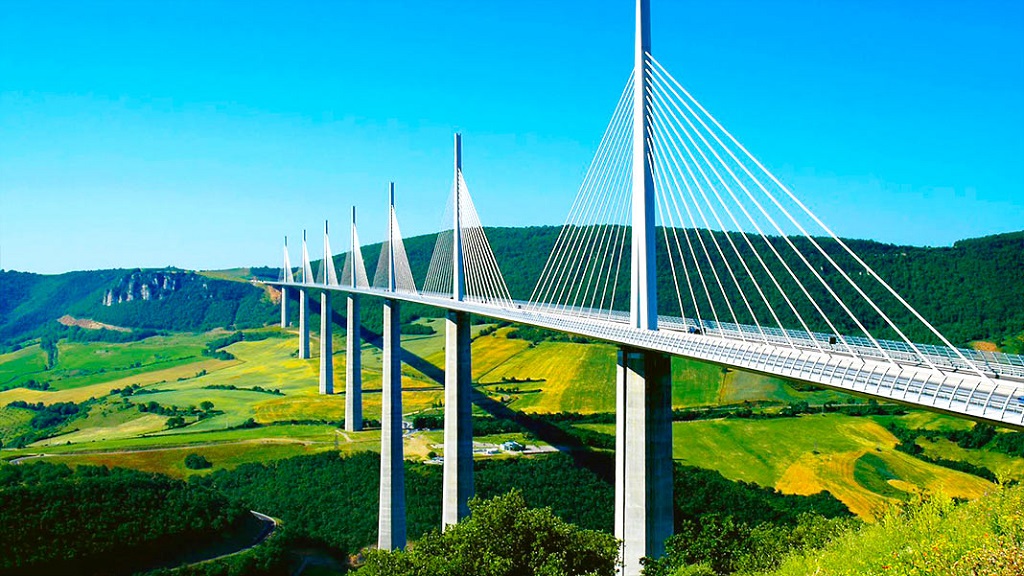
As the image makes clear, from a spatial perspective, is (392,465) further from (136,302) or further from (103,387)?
(136,302)

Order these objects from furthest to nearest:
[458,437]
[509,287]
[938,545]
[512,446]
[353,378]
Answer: [509,287]
[353,378]
[512,446]
[458,437]
[938,545]

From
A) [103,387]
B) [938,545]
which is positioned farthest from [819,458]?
[103,387]

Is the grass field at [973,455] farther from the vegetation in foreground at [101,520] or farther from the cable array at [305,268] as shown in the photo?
the cable array at [305,268]

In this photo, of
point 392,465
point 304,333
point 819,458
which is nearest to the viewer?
point 392,465

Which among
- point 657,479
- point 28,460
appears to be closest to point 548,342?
point 28,460

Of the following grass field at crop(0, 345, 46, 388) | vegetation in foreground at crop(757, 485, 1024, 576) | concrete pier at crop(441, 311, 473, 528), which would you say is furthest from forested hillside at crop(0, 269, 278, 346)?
vegetation in foreground at crop(757, 485, 1024, 576)
